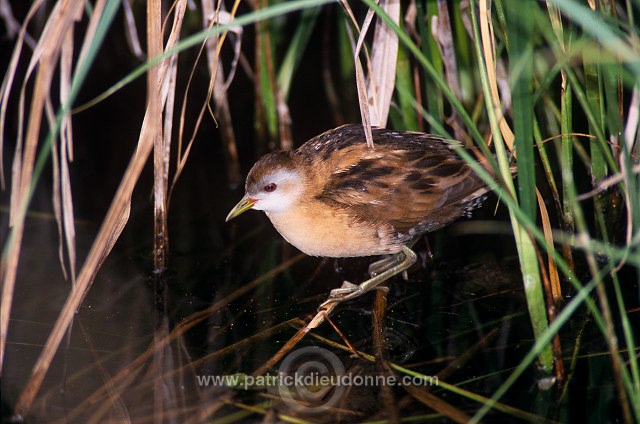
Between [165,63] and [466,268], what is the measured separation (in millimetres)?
1738

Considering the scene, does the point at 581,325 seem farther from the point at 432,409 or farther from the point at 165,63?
the point at 165,63

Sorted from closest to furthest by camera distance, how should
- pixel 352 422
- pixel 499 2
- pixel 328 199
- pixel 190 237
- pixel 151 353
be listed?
pixel 352 422 < pixel 499 2 < pixel 151 353 < pixel 328 199 < pixel 190 237

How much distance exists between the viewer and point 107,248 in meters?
3.19

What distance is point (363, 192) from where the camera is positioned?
3352 millimetres

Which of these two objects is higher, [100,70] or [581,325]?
[100,70]

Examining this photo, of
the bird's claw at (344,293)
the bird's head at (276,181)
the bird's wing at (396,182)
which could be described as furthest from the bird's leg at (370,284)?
the bird's head at (276,181)

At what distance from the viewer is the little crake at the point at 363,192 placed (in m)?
3.37

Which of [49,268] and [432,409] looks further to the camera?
[49,268]

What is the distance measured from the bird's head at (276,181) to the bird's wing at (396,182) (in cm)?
15

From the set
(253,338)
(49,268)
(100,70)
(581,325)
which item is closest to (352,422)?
(253,338)

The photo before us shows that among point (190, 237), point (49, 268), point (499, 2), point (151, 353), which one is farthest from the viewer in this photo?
point (190, 237)

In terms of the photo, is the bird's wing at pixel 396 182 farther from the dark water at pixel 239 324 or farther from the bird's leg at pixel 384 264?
the dark water at pixel 239 324

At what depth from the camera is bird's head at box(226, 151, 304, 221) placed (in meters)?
3.47

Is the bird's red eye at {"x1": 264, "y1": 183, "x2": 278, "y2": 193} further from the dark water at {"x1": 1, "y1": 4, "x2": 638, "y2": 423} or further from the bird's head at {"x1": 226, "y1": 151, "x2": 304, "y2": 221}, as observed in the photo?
the dark water at {"x1": 1, "y1": 4, "x2": 638, "y2": 423}
